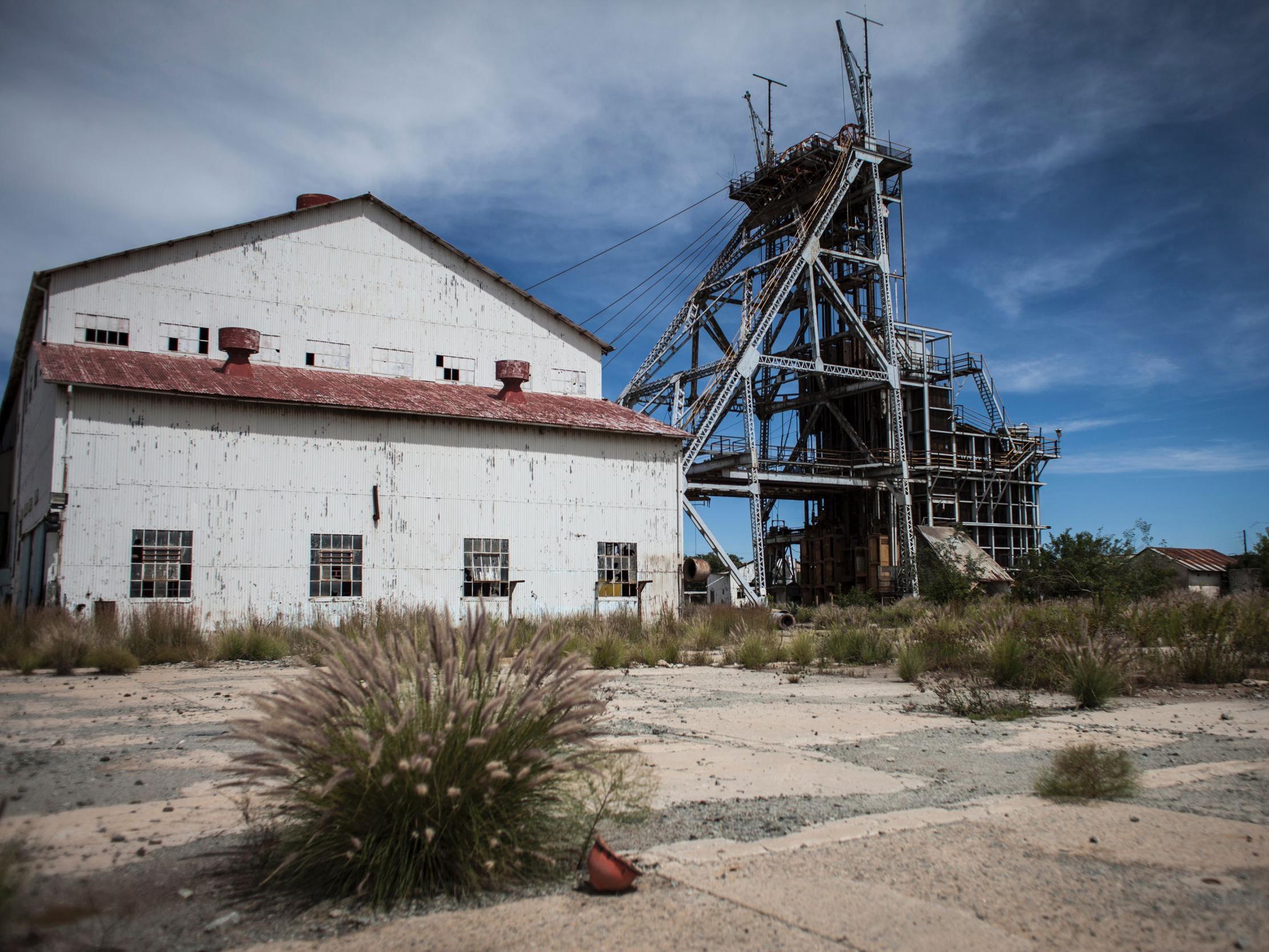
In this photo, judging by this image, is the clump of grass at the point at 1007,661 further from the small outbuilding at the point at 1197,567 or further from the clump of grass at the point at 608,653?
the small outbuilding at the point at 1197,567

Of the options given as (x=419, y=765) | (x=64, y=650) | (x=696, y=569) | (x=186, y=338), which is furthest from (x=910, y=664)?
(x=186, y=338)

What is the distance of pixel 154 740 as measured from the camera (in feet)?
23.4

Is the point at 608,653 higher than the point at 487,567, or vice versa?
the point at 487,567

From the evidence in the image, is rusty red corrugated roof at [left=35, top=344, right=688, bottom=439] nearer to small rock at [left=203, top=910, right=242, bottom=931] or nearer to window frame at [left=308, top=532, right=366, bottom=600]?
window frame at [left=308, top=532, right=366, bottom=600]

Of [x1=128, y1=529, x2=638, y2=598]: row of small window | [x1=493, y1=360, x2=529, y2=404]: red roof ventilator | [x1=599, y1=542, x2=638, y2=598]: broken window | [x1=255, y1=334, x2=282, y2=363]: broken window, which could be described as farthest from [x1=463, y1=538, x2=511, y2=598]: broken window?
[x1=255, y1=334, x2=282, y2=363]: broken window

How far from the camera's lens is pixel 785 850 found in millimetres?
4316

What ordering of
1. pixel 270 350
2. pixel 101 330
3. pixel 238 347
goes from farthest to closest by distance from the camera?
1. pixel 270 350
2. pixel 238 347
3. pixel 101 330

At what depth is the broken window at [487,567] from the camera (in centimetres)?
2023

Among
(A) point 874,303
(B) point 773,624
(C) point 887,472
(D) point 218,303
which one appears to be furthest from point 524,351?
(A) point 874,303

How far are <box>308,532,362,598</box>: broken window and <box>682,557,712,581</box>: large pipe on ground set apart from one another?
27.8 ft

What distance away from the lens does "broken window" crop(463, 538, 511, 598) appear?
20.2 m

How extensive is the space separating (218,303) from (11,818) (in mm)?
18335

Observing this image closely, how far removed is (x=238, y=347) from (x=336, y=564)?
543 cm

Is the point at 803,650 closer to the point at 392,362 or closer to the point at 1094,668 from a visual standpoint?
the point at 1094,668
